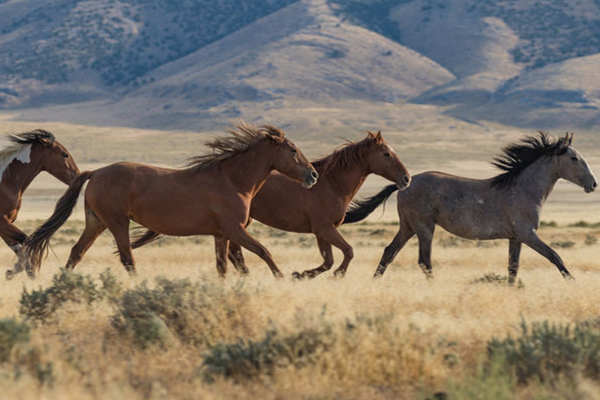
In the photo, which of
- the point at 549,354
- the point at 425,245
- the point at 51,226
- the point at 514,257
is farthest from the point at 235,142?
the point at 549,354

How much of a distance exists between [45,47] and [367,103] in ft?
232

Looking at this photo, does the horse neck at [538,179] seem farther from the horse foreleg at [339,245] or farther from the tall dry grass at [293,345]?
the horse foreleg at [339,245]

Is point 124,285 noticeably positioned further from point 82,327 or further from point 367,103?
point 367,103

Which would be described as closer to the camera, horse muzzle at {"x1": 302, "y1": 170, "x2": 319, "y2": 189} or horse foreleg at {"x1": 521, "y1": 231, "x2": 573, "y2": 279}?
horse muzzle at {"x1": 302, "y1": 170, "x2": 319, "y2": 189}

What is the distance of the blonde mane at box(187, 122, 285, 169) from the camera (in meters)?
11.1

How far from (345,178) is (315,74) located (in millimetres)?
154569

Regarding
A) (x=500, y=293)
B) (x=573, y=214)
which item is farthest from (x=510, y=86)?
(x=500, y=293)

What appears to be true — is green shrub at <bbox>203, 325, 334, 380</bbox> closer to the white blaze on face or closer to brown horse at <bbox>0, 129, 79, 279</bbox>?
brown horse at <bbox>0, 129, 79, 279</bbox>

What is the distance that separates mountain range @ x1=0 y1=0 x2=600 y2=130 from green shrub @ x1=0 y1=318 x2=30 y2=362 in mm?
123046

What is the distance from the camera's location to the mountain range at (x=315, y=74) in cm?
14212

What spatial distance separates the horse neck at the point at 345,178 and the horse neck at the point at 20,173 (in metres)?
3.94

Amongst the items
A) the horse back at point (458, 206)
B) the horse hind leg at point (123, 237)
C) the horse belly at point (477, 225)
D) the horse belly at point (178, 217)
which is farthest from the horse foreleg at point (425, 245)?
the horse hind leg at point (123, 237)

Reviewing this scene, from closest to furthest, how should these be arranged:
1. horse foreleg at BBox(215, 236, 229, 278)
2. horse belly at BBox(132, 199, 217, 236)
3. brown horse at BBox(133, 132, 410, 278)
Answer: horse belly at BBox(132, 199, 217, 236) → horse foreleg at BBox(215, 236, 229, 278) → brown horse at BBox(133, 132, 410, 278)

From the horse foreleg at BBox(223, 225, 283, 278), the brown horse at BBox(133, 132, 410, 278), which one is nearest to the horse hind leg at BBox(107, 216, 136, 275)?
the horse foreleg at BBox(223, 225, 283, 278)
